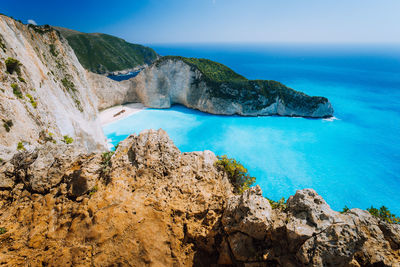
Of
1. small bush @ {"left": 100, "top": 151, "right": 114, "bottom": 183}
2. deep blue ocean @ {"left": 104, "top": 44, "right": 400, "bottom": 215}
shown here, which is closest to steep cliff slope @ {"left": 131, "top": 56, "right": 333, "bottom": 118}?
deep blue ocean @ {"left": 104, "top": 44, "right": 400, "bottom": 215}

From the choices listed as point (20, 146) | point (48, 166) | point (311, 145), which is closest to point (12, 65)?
point (20, 146)

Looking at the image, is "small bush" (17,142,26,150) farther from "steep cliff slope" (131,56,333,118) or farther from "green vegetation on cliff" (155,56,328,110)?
"green vegetation on cliff" (155,56,328,110)

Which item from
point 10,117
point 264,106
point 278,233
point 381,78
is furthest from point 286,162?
point 381,78

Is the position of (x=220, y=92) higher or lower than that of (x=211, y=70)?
lower

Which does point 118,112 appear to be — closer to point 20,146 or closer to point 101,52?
point 20,146

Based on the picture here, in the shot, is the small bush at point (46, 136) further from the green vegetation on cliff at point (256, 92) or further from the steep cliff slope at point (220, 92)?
the green vegetation on cliff at point (256, 92)

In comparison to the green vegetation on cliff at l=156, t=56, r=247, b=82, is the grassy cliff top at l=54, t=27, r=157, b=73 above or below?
above
